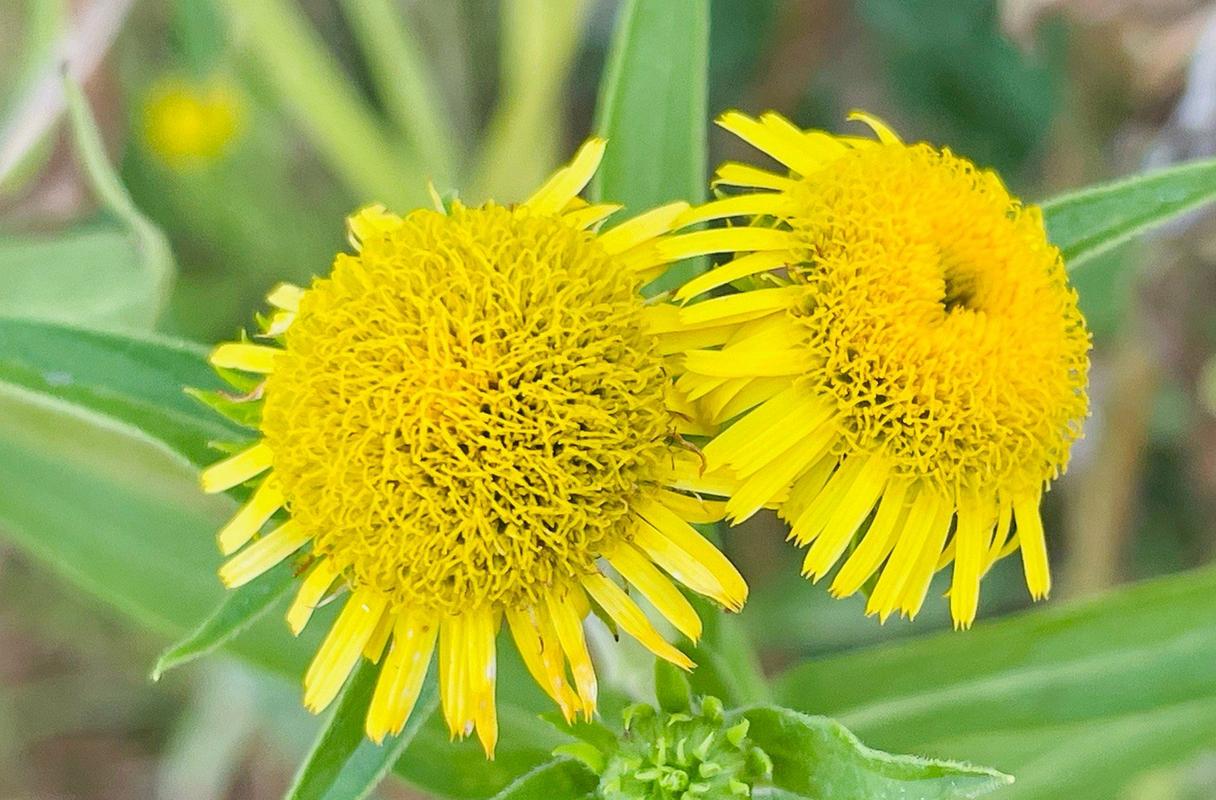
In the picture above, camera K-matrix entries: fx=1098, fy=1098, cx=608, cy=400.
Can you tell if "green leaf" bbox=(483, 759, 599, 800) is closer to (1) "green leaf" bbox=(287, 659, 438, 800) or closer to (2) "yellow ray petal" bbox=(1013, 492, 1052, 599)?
(1) "green leaf" bbox=(287, 659, 438, 800)

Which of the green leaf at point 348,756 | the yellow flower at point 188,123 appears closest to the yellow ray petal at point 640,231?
the green leaf at point 348,756

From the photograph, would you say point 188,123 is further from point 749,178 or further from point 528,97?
point 749,178

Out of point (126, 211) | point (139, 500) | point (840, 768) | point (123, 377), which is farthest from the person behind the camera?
point (139, 500)

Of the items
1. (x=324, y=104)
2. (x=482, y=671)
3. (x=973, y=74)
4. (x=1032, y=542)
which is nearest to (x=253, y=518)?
(x=482, y=671)

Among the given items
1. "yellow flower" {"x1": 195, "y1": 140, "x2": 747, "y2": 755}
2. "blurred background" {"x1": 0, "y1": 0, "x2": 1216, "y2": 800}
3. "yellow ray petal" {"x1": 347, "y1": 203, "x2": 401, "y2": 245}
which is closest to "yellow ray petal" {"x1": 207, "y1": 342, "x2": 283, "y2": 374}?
"yellow flower" {"x1": 195, "y1": 140, "x2": 747, "y2": 755}

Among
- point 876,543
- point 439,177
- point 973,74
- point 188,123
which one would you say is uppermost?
point 973,74

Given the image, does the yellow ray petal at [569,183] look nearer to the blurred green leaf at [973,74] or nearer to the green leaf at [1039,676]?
the green leaf at [1039,676]

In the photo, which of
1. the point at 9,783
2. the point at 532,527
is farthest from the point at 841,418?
the point at 9,783
